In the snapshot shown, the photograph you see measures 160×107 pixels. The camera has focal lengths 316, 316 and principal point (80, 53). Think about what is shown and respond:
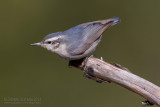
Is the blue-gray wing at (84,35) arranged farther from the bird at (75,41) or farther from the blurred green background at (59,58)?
the blurred green background at (59,58)

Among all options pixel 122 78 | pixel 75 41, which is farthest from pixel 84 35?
pixel 122 78

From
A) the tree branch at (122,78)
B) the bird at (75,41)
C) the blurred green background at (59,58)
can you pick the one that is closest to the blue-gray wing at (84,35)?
the bird at (75,41)

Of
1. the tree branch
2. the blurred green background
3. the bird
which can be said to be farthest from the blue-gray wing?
the blurred green background

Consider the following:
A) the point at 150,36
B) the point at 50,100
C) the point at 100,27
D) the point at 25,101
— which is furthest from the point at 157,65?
the point at 25,101

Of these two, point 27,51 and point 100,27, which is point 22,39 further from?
point 100,27

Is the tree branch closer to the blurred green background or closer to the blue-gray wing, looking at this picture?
the blue-gray wing

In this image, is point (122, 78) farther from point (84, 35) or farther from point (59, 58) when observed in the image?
point (59, 58)

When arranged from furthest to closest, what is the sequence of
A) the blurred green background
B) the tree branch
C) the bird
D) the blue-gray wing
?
the blurred green background
the blue-gray wing
the bird
the tree branch
